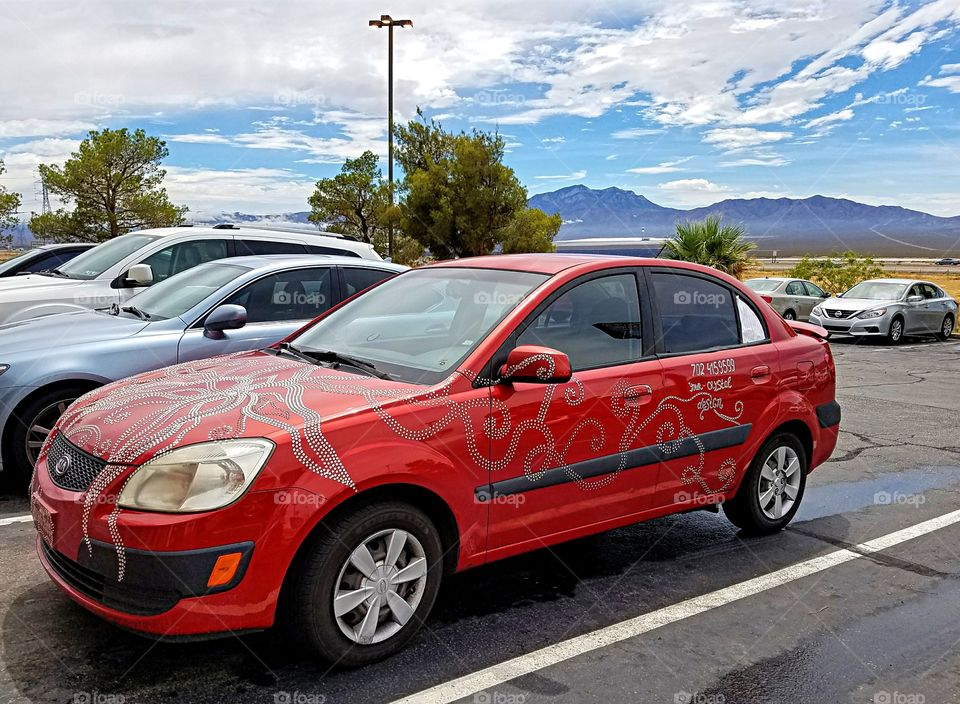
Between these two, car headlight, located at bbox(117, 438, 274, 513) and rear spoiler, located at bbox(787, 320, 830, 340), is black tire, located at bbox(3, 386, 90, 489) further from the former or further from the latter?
rear spoiler, located at bbox(787, 320, 830, 340)

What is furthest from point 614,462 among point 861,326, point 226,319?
point 861,326

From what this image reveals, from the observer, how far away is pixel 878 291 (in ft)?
65.8

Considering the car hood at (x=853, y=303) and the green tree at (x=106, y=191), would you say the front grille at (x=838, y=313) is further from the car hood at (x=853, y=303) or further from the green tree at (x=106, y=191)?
the green tree at (x=106, y=191)

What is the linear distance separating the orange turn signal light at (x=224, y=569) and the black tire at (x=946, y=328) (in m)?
21.1

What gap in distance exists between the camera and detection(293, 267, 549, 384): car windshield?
3770 millimetres

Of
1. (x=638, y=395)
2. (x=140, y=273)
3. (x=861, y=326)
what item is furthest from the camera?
(x=861, y=326)

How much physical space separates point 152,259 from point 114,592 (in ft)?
19.8

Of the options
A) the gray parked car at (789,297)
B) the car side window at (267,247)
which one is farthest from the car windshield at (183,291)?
the gray parked car at (789,297)

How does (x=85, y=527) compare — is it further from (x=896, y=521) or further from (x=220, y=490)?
(x=896, y=521)

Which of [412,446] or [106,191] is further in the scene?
[106,191]

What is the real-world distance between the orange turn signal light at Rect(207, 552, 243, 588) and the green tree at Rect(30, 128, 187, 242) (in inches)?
1251

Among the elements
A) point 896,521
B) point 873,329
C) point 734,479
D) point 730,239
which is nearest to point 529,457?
point 734,479

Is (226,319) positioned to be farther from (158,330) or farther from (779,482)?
(779,482)

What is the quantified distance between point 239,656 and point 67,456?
1.06 meters
